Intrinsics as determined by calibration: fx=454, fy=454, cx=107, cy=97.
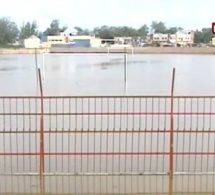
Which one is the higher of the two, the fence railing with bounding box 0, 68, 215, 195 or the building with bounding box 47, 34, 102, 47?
the building with bounding box 47, 34, 102, 47

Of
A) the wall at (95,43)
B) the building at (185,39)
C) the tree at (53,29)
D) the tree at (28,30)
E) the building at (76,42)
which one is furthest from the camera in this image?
the tree at (53,29)

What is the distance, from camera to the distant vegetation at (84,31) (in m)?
111

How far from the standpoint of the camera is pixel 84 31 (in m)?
128

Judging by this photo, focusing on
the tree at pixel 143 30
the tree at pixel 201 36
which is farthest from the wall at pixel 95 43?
the tree at pixel 201 36

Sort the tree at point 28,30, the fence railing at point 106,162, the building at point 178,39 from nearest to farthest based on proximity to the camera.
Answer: the fence railing at point 106,162
the building at point 178,39
the tree at point 28,30

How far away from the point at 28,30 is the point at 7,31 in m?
10.2

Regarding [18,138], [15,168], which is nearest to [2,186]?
[15,168]

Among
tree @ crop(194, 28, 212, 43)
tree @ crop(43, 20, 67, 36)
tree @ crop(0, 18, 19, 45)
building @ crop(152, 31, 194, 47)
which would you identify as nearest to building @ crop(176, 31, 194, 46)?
building @ crop(152, 31, 194, 47)

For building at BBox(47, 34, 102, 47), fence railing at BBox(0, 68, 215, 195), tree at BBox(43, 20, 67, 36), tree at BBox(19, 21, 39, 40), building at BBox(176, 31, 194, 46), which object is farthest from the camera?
tree at BBox(43, 20, 67, 36)

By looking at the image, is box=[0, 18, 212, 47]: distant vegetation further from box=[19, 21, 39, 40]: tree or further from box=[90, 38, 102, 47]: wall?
box=[90, 38, 102, 47]: wall

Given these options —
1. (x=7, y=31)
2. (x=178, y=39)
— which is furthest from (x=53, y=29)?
(x=178, y=39)

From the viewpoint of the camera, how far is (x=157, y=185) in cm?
654

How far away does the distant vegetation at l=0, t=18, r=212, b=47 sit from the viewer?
111312mm

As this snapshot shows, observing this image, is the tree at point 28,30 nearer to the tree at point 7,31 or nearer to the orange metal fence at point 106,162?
the tree at point 7,31
